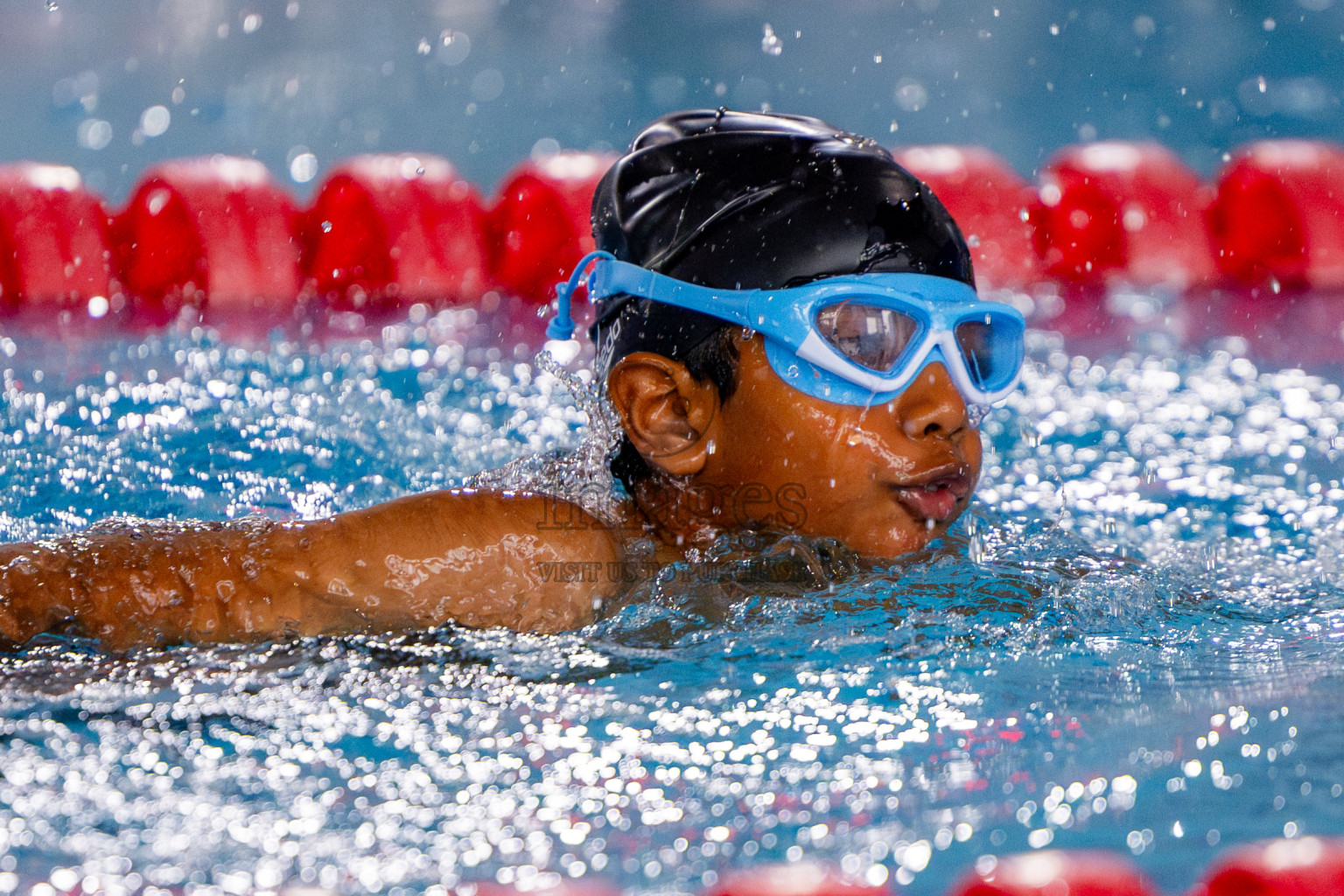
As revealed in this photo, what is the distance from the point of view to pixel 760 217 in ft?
6.40

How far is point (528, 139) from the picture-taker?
25.6ft

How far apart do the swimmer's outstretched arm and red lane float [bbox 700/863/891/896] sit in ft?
2.16

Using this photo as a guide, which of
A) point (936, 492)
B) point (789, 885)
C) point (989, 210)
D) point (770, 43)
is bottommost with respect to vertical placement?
point (789, 885)

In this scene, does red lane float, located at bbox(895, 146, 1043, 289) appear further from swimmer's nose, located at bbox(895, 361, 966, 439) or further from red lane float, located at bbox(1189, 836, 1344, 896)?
red lane float, located at bbox(1189, 836, 1344, 896)

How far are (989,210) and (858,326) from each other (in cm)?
342

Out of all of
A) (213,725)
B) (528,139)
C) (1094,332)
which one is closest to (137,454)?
(213,725)

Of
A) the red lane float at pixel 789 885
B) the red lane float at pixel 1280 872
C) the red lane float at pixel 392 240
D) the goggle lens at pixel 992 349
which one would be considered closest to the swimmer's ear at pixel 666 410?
the goggle lens at pixel 992 349

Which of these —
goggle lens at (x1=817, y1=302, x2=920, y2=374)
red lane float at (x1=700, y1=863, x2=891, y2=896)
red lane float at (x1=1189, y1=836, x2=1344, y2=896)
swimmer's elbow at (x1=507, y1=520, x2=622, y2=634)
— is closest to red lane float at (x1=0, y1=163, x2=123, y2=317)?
→ swimmer's elbow at (x1=507, y1=520, x2=622, y2=634)

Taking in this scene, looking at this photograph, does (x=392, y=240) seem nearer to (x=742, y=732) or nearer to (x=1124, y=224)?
(x=1124, y=224)

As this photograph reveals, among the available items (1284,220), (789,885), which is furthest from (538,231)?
(789,885)

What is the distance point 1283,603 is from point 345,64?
7.00 metres

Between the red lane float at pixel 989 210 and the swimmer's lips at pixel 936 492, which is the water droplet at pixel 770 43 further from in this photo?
the swimmer's lips at pixel 936 492

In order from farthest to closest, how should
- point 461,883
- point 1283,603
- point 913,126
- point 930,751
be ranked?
point 913,126 → point 1283,603 → point 930,751 → point 461,883

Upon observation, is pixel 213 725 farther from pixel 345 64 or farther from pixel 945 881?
pixel 345 64
